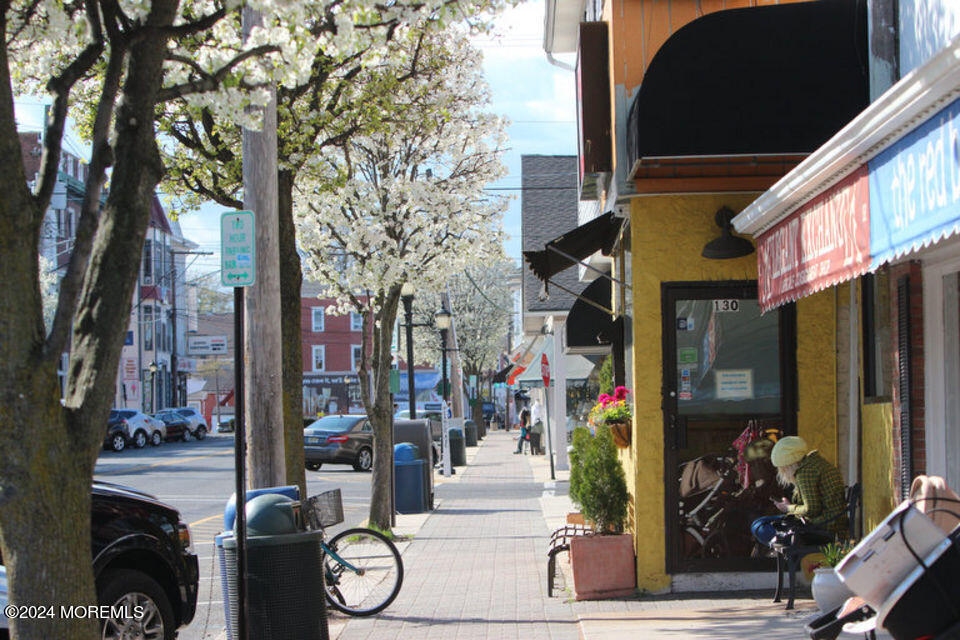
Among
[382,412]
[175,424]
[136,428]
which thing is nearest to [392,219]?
[382,412]

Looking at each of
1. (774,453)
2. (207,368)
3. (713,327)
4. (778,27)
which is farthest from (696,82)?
(207,368)

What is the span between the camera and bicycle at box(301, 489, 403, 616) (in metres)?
9.36

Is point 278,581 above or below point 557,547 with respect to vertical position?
above

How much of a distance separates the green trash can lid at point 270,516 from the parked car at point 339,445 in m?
22.5

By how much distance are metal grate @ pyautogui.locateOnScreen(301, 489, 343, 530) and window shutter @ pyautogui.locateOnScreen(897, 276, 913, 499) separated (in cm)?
455

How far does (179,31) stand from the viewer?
18.0 feet

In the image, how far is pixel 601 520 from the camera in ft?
32.5

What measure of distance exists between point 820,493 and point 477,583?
4.11m

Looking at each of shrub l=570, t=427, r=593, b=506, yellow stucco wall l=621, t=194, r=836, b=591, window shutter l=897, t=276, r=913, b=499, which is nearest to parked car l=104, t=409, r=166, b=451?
shrub l=570, t=427, r=593, b=506

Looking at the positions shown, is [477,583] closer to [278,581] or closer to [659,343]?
[659,343]

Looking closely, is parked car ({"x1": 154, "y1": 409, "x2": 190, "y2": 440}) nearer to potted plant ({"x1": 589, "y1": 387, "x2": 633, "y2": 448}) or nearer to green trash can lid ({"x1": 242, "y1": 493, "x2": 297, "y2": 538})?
potted plant ({"x1": 589, "y1": 387, "x2": 633, "y2": 448})

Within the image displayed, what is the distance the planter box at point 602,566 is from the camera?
955cm

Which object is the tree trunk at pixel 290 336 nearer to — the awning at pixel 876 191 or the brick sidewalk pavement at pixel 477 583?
the brick sidewalk pavement at pixel 477 583

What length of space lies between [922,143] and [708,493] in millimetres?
5278
